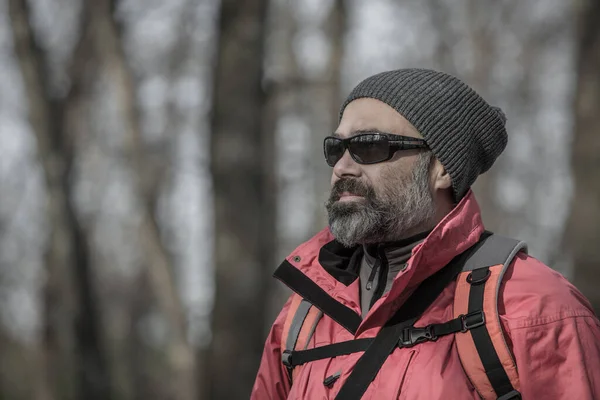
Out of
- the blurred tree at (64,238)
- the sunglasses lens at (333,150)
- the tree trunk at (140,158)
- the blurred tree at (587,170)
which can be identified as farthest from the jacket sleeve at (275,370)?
the blurred tree at (64,238)

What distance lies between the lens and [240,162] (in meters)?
4.67

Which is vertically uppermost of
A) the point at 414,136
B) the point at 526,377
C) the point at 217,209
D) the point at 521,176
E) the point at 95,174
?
the point at 414,136

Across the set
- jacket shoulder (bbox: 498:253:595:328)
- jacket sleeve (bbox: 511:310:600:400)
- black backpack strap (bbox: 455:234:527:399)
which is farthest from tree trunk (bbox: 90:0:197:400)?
jacket sleeve (bbox: 511:310:600:400)

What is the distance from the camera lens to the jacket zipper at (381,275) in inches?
97.7

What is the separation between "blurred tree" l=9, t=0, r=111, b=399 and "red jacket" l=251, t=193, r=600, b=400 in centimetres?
531

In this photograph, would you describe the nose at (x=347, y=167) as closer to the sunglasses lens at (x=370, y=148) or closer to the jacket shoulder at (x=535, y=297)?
the sunglasses lens at (x=370, y=148)

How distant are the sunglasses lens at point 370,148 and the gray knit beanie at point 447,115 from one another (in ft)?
0.41

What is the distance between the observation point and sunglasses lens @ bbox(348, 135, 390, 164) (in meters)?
2.51

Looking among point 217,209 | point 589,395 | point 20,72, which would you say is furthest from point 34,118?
point 589,395

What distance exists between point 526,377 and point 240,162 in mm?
2948

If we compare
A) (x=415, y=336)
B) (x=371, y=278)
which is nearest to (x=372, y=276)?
(x=371, y=278)

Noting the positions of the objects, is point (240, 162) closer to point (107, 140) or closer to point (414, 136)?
point (414, 136)

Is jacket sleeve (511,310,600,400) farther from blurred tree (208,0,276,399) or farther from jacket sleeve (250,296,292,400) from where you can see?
blurred tree (208,0,276,399)

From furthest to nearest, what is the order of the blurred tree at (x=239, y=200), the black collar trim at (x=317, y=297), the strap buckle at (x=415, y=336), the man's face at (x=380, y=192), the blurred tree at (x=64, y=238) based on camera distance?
1. the blurred tree at (x=64, y=238)
2. the blurred tree at (x=239, y=200)
3. the man's face at (x=380, y=192)
4. the black collar trim at (x=317, y=297)
5. the strap buckle at (x=415, y=336)
